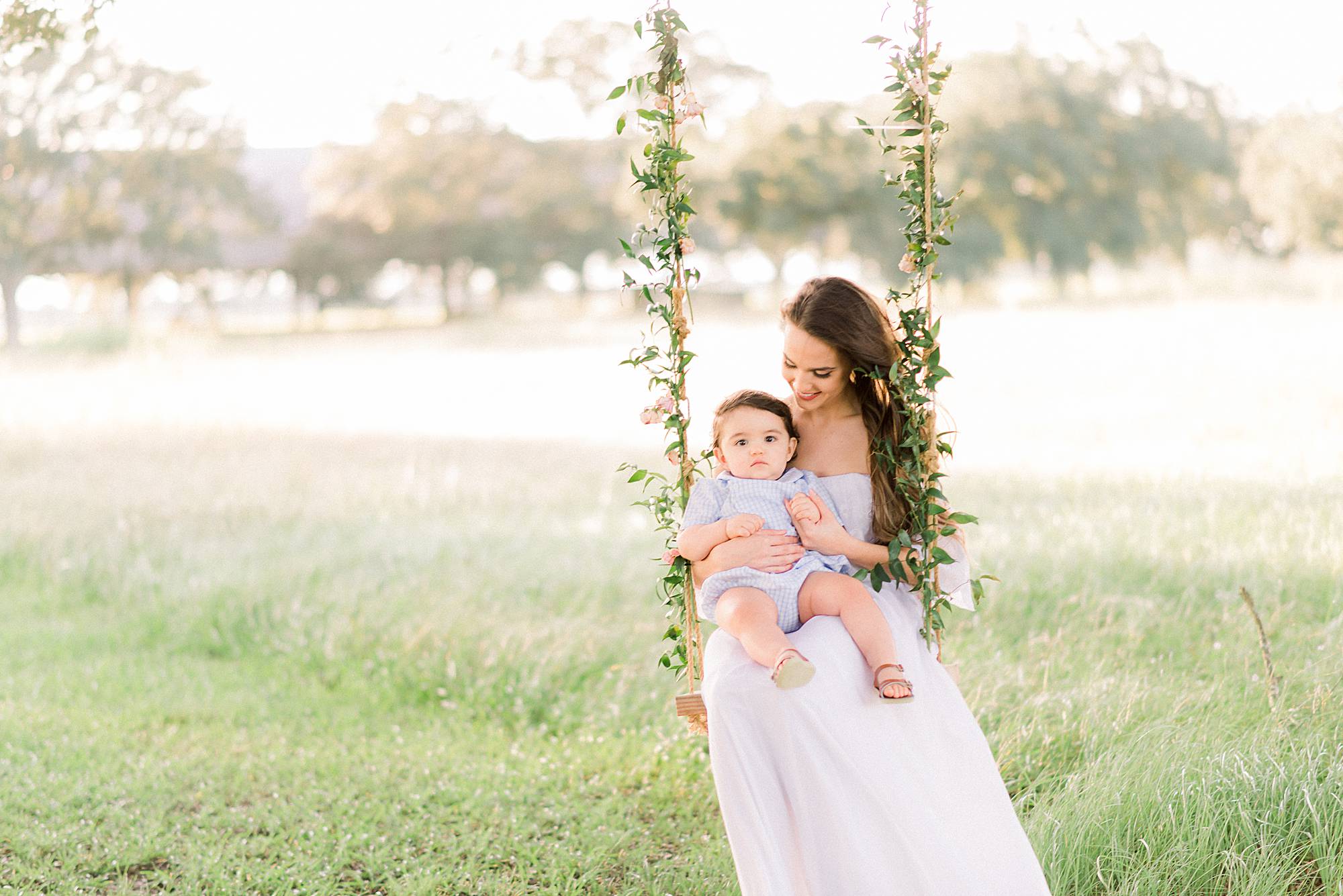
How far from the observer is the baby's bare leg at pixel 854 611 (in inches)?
110

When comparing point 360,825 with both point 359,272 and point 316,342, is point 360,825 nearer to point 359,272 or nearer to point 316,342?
point 316,342

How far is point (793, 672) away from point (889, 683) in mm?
245

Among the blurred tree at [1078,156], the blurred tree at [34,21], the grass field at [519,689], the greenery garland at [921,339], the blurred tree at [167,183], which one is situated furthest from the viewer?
the blurred tree at [1078,156]

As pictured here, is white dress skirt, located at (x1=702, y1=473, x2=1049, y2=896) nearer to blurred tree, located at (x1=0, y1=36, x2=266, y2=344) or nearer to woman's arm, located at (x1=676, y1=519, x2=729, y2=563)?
woman's arm, located at (x1=676, y1=519, x2=729, y2=563)

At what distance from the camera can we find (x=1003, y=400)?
12.9 meters

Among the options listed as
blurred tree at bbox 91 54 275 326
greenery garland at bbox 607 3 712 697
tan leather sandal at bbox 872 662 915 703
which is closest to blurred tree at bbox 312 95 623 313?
blurred tree at bbox 91 54 275 326

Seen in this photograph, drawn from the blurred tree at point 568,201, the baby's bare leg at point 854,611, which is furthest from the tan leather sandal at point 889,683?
the blurred tree at point 568,201

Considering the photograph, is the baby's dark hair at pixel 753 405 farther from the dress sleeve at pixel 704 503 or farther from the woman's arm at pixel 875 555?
the woman's arm at pixel 875 555

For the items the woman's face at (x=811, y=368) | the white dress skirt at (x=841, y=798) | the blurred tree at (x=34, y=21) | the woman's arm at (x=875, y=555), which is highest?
the blurred tree at (x=34, y=21)

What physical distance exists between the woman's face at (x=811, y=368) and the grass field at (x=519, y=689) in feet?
4.50

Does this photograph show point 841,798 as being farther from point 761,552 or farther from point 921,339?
point 921,339

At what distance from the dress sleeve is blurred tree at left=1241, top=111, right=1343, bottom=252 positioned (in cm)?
2419

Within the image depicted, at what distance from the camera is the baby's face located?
3.08m

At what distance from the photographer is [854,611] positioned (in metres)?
2.87
